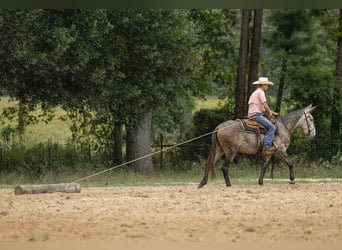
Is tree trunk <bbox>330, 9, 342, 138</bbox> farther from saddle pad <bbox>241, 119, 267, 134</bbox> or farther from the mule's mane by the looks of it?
saddle pad <bbox>241, 119, 267, 134</bbox>

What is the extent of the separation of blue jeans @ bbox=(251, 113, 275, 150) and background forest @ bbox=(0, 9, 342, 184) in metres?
6.68

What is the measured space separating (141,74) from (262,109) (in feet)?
26.2

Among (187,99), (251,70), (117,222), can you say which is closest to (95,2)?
(117,222)

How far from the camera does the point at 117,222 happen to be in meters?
12.2

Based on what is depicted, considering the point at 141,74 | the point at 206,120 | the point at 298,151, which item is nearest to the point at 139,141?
the point at 141,74

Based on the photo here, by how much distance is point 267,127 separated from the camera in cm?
1883

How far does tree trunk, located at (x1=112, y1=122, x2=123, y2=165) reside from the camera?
90.6 feet

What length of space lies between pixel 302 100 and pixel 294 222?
20005 millimetres

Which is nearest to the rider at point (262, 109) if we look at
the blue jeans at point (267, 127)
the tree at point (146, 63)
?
the blue jeans at point (267, 127)

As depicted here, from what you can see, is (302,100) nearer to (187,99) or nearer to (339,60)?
(339,60)

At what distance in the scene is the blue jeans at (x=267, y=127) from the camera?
61.4 feet

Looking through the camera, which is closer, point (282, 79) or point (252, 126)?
point (252, 126)

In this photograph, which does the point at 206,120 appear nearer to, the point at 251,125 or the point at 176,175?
the point at 176,175

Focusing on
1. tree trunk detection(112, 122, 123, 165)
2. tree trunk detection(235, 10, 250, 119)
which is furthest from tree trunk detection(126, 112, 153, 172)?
tree trunk detection(235, 10, 250, 119)
